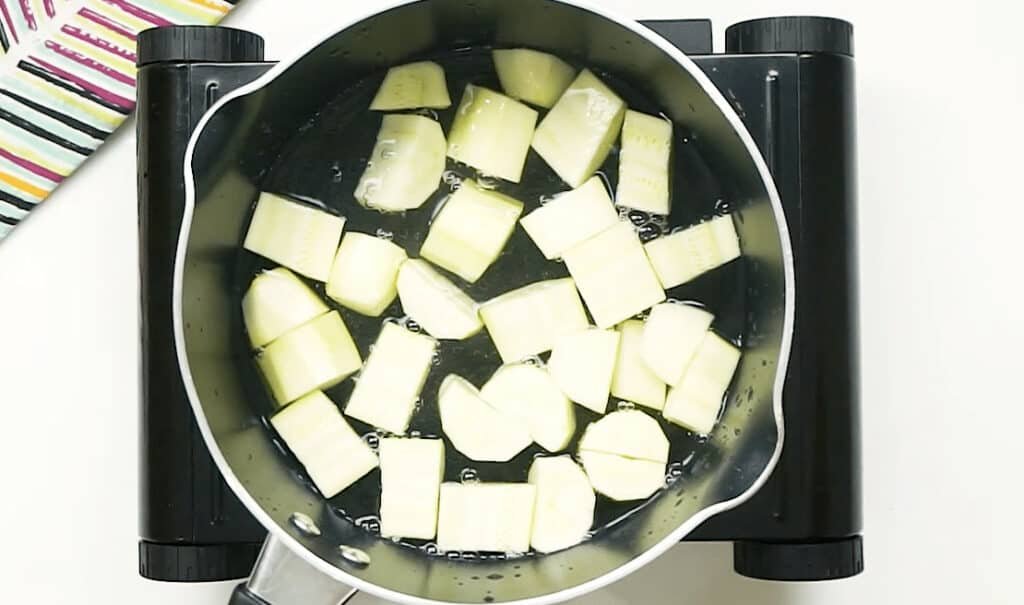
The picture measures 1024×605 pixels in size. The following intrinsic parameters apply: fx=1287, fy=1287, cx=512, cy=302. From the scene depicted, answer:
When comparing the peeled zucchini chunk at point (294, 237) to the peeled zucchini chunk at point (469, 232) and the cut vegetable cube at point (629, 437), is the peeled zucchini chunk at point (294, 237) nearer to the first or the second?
the peeled zucchini chunk at point (469, 232)

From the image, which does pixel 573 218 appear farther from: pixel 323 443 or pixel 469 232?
pixel 323 443

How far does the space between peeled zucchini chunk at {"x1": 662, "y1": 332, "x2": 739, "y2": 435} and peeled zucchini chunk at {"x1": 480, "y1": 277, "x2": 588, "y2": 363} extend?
0.24 feet

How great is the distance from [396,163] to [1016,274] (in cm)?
44

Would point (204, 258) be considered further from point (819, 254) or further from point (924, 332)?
point (924, 332)

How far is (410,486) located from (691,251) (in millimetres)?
222

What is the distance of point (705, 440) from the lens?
30.7 inches

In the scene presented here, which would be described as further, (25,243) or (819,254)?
(25,243)

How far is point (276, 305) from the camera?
2.56 feet

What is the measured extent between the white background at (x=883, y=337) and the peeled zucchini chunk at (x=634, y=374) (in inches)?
6.4

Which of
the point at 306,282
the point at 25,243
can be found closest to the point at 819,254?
the point at 306,282

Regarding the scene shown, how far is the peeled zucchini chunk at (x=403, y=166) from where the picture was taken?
80cm

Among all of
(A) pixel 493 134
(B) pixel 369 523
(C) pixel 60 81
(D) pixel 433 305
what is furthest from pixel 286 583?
(C) pixel 60 81

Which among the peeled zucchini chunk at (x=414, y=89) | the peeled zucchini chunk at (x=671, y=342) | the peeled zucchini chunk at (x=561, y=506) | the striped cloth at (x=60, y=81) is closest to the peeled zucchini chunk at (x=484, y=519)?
the peeled zucchini chunk at (x=561, y=506)

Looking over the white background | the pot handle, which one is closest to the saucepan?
the pot handle
